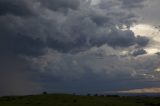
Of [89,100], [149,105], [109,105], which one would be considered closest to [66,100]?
[89,100]

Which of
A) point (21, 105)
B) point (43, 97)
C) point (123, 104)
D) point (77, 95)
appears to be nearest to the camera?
point (21, 105)

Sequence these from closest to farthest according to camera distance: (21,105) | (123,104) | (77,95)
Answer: (21,105)
(123,104)
(77,95)

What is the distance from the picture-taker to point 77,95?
11981 cm

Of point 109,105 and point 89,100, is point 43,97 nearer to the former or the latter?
point 89,100

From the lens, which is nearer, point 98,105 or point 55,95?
point 98,105

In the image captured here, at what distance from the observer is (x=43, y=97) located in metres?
110

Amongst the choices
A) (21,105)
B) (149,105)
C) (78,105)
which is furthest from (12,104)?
(149,105)

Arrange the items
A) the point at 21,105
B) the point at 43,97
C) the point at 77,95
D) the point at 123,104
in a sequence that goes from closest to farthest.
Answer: the point at 21,105
the point at 123,104
the point at 43,97
the point at 77,95

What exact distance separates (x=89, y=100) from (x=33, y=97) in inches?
738

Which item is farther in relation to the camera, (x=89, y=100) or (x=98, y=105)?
(x=89, y=100)

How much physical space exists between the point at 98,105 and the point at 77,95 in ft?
77.7

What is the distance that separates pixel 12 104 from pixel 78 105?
18.9 metres

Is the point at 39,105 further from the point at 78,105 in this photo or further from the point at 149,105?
the point at 149,105

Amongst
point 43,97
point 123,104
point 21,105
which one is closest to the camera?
point 21,105
